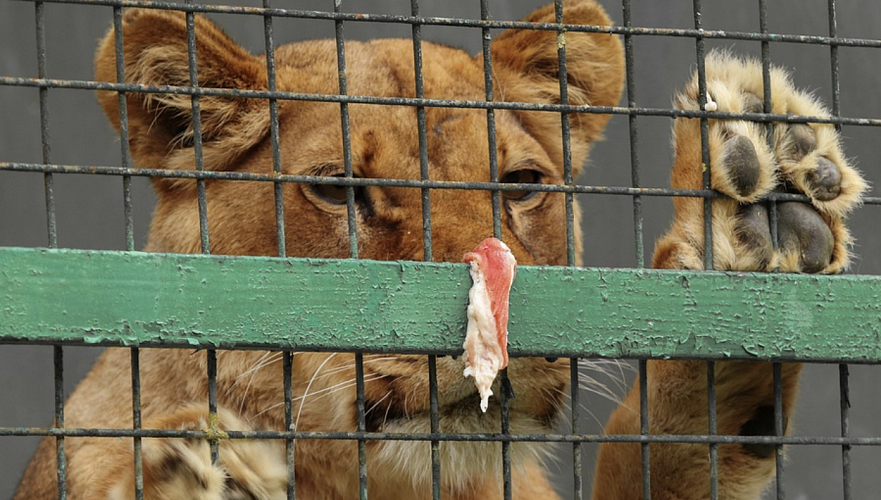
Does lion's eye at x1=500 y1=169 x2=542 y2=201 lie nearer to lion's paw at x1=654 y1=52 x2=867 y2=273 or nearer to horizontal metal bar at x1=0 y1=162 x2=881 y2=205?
lion's paw at x1=654 y1=52 x2=867 y2=273

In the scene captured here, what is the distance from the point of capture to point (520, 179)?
3.36 meters

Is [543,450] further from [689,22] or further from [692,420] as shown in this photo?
[689,22]

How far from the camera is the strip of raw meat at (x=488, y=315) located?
2109 mm

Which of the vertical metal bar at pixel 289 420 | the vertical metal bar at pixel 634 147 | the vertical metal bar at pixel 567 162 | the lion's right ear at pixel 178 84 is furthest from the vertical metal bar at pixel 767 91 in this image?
the lion's right ear at pixel 178 84

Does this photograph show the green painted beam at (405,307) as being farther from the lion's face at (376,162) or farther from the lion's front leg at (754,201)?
the lion's face at (376,162)

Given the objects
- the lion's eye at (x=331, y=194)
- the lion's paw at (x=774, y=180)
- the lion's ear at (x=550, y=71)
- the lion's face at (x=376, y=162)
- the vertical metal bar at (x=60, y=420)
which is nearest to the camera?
the vertical metal bar at (x=60, y=420)

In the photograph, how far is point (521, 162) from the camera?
10.9ft

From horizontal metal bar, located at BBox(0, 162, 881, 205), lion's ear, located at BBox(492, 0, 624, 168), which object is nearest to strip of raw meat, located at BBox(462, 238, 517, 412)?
horizontal metal bar, located at BBox(0, 162, 881, 205)

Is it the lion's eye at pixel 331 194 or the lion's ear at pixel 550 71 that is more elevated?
the lion's ear at pixel 550 71

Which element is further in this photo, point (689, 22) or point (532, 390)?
point (689, 22)

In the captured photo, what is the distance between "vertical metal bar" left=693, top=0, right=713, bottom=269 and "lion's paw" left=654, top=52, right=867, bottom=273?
0.09 ft

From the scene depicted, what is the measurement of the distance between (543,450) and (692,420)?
0.38 meters

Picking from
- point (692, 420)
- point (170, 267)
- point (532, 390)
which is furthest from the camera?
point (692, 420)

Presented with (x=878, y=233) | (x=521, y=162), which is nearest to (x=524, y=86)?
(x=521, y=162)
